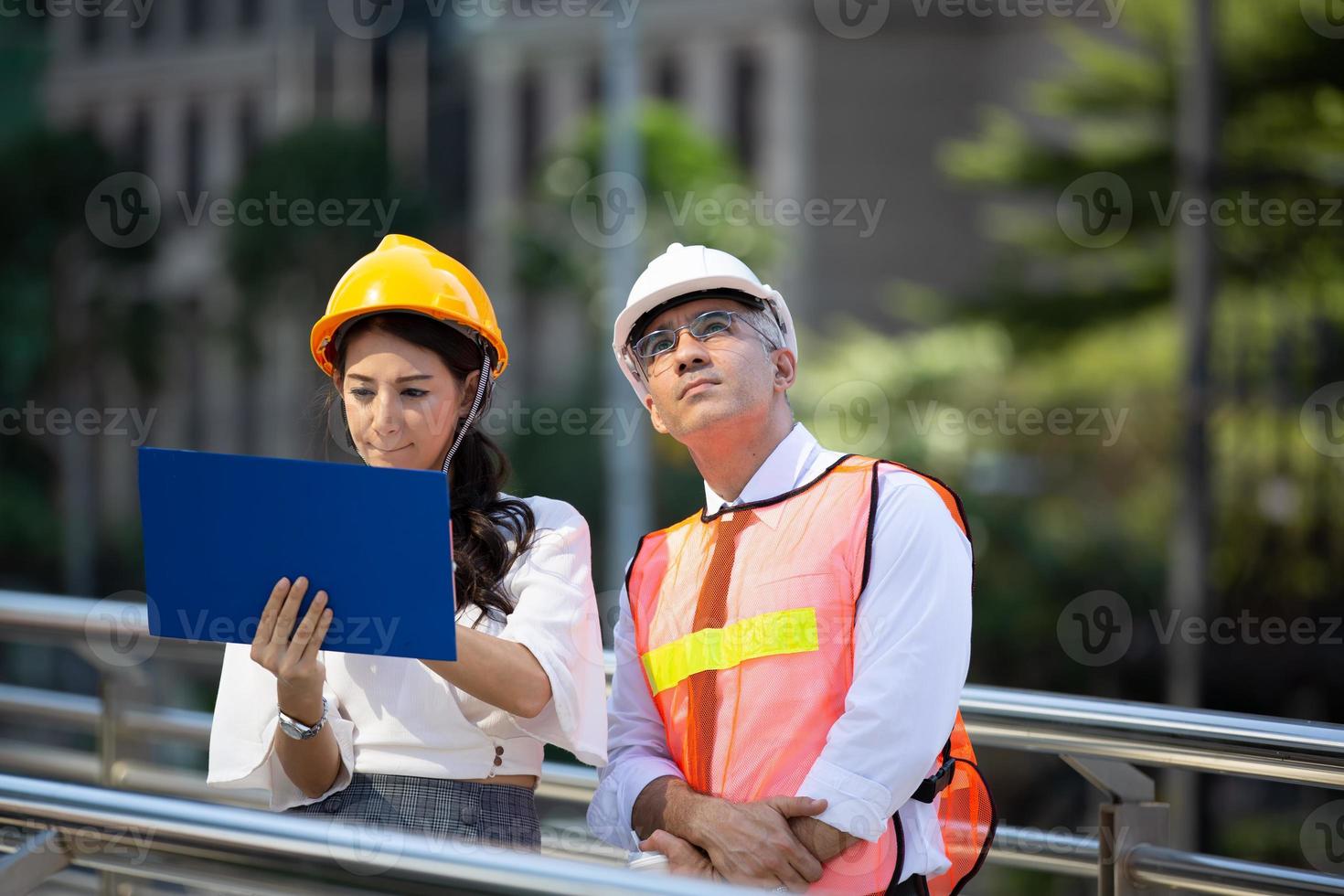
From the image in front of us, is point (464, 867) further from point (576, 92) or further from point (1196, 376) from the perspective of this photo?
point (576, 92)

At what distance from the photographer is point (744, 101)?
25.1m

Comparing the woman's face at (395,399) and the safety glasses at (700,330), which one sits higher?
the safety glasses at (700,330)

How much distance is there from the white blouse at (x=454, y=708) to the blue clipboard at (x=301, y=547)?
0.29 m

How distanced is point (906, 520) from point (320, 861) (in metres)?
1.04

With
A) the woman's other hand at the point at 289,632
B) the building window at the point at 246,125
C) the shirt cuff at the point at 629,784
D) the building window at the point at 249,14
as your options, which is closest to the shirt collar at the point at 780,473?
the shirt cuff at the point at 629,784

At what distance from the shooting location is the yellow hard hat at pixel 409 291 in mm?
→ 2260

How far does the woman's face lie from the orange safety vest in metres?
0.47

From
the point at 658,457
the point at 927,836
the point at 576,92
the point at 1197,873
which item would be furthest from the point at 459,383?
the point at 576,92

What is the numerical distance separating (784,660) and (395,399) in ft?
2.36

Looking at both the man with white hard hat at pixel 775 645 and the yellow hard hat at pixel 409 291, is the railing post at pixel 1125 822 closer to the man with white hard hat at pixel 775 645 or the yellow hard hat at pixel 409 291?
the man with white hard hat at pixel 775 645

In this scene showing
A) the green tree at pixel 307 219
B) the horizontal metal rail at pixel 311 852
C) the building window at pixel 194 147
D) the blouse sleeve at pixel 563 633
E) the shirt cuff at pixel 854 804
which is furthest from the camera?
the building window at pixel 194 147

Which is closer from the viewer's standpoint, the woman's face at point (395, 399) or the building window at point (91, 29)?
the woman's face at point (395, 399)

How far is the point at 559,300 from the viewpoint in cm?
2152

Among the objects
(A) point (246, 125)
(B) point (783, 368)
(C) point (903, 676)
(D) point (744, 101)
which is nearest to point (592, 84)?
(D) point (744, 101)
